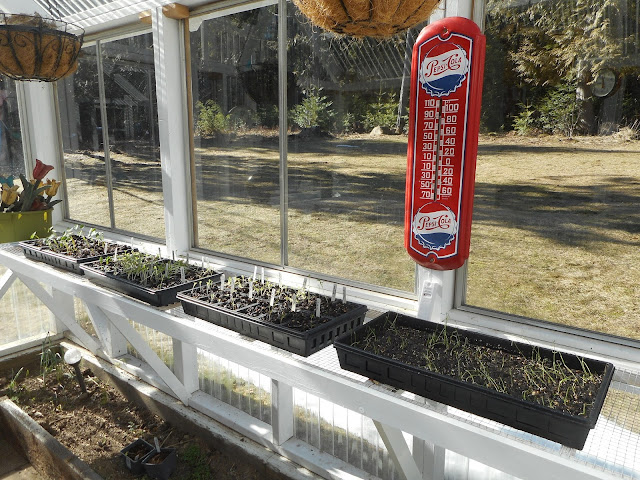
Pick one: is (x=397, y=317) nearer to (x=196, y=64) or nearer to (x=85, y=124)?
(x=196, y=64)

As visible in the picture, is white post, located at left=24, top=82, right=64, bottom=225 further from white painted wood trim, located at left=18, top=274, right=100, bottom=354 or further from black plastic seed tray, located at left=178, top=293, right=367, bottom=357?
black plastic seed tray, located at left=178, top=293, right=367, bottom=357

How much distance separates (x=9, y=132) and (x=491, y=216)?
3.57 meters

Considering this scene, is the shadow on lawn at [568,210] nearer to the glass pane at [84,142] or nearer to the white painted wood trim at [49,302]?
the white painted wood trim at [49,302]

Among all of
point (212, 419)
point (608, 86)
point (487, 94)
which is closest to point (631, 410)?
point (608, 86)

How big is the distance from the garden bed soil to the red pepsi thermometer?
1.54 metres

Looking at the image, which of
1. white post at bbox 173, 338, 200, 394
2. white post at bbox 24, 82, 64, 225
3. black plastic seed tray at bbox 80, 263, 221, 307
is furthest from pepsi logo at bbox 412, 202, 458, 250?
white post at bbox 24, 82, 64, 225

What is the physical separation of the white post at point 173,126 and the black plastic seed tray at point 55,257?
12.9 inches

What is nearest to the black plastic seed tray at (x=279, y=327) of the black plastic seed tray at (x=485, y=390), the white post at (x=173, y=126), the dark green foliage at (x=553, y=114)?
the black plastic seed tray at (x=485, y=390)

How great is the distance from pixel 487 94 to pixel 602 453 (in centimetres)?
136

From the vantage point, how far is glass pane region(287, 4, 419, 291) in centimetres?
234

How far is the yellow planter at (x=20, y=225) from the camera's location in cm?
313

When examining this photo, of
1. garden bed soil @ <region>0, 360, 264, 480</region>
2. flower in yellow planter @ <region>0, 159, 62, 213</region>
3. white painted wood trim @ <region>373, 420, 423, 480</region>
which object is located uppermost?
flower in yellow planter @ <region>0, 159, 62, 213</region>

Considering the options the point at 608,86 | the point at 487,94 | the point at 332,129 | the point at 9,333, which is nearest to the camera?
the point at 608,86

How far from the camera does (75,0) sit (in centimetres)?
324
